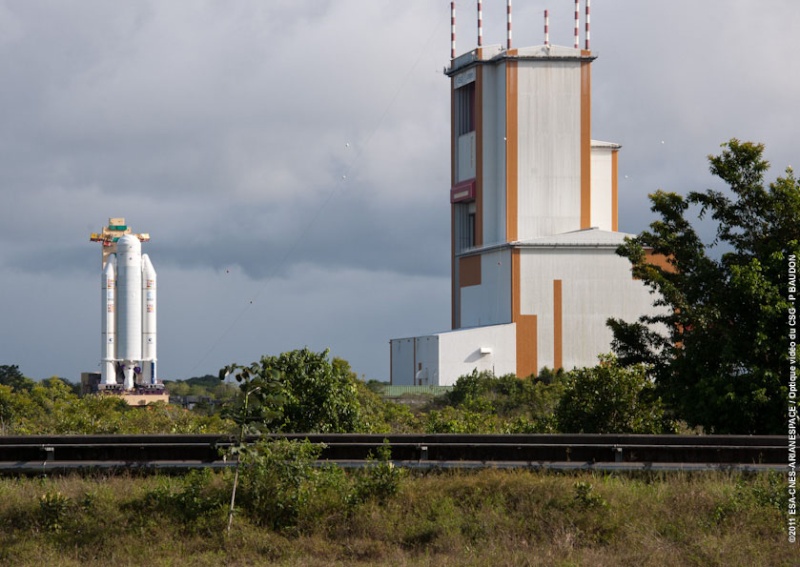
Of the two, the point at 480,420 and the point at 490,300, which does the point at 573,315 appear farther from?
the point at 480,420

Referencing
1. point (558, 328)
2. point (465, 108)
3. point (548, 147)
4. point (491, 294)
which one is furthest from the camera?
point (465, 108)

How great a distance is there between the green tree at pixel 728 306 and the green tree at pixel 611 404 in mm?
526

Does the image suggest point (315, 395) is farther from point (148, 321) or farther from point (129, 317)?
point (148, 321)

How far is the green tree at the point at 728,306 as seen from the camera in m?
19.3

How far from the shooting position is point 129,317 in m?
82.8

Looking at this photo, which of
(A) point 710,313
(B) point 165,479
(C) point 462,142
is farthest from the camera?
(C) point 462,142

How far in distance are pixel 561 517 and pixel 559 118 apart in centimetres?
5933

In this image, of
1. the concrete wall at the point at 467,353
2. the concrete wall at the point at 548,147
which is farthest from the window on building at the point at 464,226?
the concrete wall at the point at 467,353

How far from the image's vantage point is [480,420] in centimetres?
2572

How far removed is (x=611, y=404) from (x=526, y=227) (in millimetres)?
47403

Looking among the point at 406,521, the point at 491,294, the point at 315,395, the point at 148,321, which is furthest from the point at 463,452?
the point at 148,321

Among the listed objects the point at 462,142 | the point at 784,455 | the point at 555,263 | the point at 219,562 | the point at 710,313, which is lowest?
the point at 219,562

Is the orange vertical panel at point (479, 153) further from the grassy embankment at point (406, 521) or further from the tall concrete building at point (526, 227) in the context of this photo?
the grassy embankment at point (406, 521)

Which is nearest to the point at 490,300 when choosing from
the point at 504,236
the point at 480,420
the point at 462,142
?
the point at 504,236
